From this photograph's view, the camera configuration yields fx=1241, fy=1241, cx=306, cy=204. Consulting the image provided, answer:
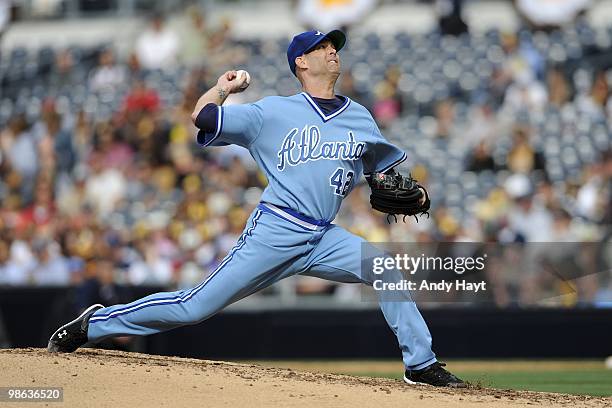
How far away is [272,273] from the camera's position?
640 centimetres

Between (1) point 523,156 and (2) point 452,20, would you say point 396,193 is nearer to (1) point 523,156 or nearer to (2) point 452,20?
(1) point 523,156

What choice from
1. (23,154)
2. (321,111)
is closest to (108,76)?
(23,154)

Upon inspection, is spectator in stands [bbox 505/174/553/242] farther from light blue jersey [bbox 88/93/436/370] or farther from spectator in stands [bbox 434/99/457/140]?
light blue jersey [bbox 88/93/436/370]

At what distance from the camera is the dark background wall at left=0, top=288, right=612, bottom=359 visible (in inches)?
461

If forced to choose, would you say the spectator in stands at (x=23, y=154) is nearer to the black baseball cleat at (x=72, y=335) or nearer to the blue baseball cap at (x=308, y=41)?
the black baseball cleat at (x=72, y=335)

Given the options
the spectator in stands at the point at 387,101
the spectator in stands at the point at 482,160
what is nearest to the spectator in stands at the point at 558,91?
the spectator in stands at the point at 482,160

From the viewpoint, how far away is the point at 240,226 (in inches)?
483

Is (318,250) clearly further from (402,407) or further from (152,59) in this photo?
(152,59)

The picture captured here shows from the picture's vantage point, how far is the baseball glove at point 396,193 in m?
6.56

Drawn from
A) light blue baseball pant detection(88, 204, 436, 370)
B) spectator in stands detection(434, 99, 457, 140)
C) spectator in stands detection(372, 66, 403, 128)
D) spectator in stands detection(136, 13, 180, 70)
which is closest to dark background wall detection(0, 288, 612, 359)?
spectator in stands detection(434, 99, 457, 140)

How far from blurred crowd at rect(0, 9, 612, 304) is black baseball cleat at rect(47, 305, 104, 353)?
4102mm

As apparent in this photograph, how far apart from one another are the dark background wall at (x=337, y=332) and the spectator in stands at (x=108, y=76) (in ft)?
16.1

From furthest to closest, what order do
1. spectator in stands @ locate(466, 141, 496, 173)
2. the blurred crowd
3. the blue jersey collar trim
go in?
spectator in stands @ locate(466, 141, 496, 173) → the blurred crowd → the blue jersey collar trim

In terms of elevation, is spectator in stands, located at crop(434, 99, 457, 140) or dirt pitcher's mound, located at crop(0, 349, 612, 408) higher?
spectator in stands, located at crop(434, 99, 457, 140)
